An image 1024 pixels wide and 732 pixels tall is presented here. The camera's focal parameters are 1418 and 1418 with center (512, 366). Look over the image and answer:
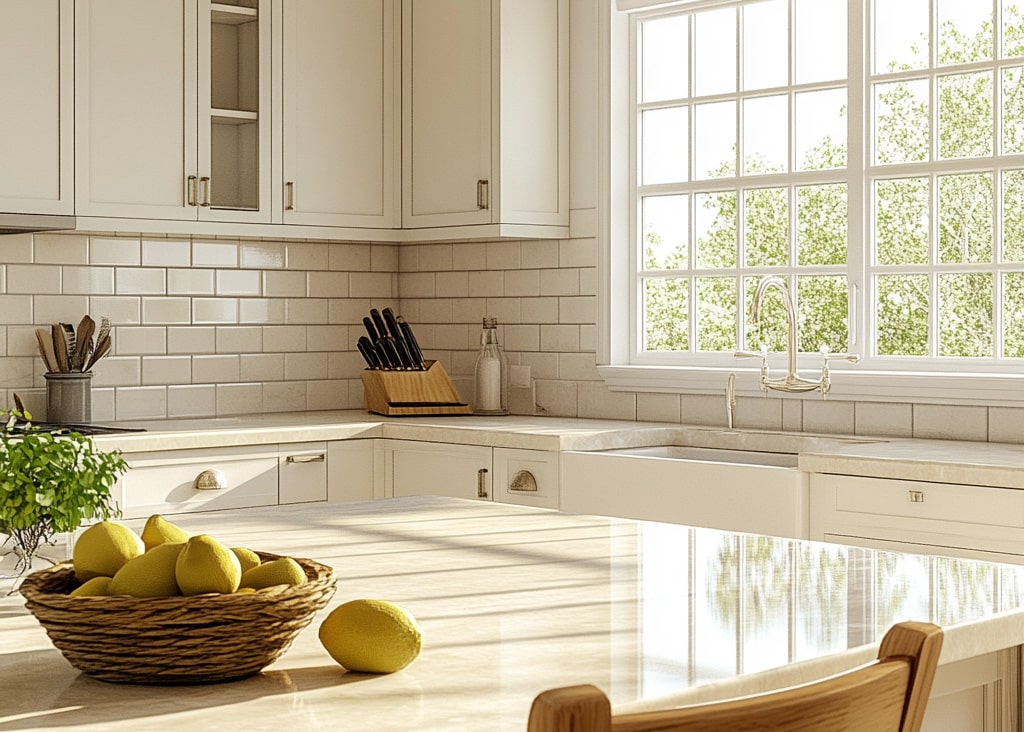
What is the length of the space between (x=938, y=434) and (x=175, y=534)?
2.87 m

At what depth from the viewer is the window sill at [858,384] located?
12.6ft

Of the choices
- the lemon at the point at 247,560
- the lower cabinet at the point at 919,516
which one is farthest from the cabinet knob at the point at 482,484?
the lemon at the point at 247,560

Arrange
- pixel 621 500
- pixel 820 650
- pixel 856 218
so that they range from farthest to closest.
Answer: pixel 856 218, pixel 621 500, pixel 820 650

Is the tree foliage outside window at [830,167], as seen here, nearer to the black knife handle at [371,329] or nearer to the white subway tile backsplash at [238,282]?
the black knife handle at [371,329]

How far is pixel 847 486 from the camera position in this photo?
11.3 feet

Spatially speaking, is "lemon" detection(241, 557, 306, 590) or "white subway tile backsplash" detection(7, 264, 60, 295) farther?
"white subway tile backsplash" detection(7, 264, 60, 295)

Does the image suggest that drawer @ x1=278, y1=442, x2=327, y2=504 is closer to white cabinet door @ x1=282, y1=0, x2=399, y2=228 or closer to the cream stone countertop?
white cabinet door @ x1=282, y1=0, x2=399, y2=228

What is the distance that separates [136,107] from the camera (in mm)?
4457

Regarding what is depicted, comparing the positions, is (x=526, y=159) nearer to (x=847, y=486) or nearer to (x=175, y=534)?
(x=847, y=486)

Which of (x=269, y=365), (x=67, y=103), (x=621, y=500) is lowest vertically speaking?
(x=621, y=500)

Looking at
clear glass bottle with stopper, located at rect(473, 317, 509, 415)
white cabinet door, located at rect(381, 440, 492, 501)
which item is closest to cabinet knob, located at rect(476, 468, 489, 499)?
white cabinet door, located at rect(381, 440, 492, 501)

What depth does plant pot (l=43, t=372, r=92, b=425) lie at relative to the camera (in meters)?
4.50

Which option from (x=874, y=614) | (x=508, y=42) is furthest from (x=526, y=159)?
(x=874, y=614)

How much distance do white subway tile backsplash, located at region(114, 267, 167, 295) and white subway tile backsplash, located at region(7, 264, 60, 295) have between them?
0.72 feet
